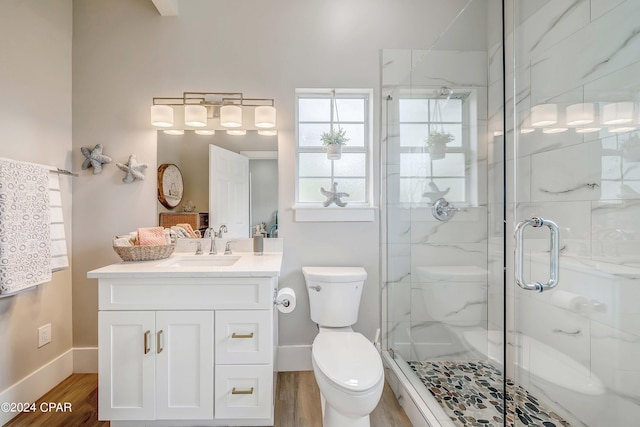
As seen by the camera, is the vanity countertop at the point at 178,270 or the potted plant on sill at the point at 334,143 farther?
the potted plant on sill at the point at 334,143

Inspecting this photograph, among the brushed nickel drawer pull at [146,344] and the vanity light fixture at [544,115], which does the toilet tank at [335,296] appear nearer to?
the brushed nickel drawer pull at [146,344]

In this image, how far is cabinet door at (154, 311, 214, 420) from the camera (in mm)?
1575

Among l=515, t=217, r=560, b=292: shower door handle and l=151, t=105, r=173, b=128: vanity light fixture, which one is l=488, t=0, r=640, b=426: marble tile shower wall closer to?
l=515, t=217, r=560, b=292: shower door handle

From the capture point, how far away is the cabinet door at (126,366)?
1567 mm

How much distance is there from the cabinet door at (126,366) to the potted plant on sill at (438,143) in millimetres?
1719

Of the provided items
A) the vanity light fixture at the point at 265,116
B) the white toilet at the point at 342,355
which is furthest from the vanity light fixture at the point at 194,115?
the white toilet at the point at 342,355

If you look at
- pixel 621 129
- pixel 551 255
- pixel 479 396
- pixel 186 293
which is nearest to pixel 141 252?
pixel 186 293

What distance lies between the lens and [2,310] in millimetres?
1670

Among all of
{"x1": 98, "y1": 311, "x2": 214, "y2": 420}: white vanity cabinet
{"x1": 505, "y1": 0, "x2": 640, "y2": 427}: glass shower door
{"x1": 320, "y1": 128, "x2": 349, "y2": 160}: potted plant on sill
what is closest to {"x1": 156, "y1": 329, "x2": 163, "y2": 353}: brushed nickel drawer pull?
{"x1": 98, "y1": 311, "x2": 214, "y2": 420}: white vanity cabinet

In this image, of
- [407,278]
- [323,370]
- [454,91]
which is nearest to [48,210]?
[323,370]

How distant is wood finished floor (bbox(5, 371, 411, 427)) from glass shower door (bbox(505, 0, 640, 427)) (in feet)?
2.18

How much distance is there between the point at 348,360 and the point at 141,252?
4.29ft

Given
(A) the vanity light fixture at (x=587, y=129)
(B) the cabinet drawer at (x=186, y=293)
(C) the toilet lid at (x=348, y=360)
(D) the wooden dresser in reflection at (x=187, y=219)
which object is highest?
(A) the vanity light fixture at (x=587, y=129)

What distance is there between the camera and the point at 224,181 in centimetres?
218
